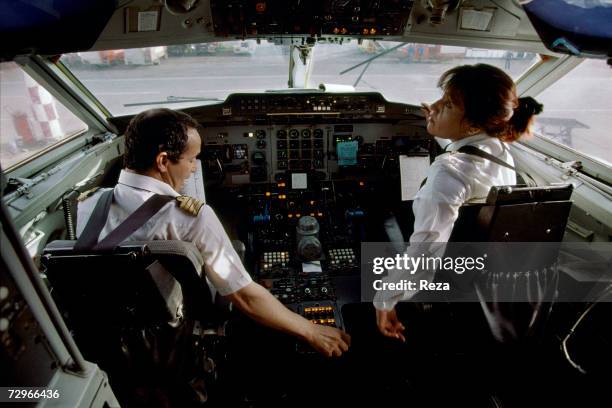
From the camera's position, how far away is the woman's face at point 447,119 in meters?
1.36

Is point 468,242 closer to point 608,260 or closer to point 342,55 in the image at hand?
point 608,260

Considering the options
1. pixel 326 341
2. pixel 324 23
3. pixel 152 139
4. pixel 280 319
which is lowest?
pixel 326 341

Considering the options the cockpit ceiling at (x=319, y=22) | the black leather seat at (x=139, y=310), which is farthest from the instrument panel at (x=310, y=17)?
the black leather seat at (x=139, y=310)

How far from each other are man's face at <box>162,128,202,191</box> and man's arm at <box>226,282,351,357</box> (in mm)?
506

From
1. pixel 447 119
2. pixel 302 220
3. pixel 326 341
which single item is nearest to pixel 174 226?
pixel 326 341

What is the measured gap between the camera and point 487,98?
130 centimetres

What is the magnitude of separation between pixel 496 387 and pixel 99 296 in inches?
66.1

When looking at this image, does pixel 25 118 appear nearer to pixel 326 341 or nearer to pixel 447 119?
pixel 326 341

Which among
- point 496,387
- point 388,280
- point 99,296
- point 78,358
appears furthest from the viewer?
point 496,387

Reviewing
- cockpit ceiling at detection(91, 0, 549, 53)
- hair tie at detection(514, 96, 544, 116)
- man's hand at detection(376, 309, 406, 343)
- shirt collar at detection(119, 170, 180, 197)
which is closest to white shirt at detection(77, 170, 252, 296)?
shirt collar at detection(119, 170, 180, 197)

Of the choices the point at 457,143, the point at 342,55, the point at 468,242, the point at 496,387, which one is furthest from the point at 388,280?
the point at 342,55

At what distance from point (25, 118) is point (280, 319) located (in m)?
1.89

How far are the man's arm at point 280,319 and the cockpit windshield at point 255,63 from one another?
1.49 meters

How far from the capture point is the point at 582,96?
2.26m
